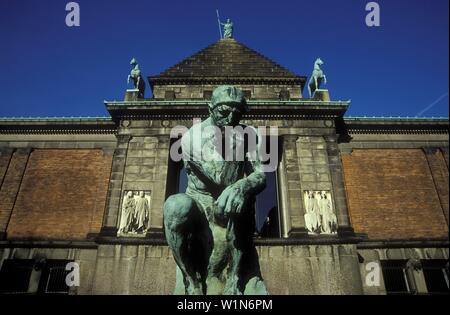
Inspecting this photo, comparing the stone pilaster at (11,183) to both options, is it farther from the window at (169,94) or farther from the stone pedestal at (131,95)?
the window at (169,94)

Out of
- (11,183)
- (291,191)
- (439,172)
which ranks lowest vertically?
(291,191)

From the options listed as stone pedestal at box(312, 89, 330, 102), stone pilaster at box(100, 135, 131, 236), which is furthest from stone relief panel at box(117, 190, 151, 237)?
stone pedestal at box(312, 89, 330, 102)

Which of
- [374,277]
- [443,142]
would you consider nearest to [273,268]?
[374,277]

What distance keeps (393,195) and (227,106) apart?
12.1 meters

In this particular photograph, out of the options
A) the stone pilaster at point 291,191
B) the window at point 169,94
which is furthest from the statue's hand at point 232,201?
the window at point 169,94

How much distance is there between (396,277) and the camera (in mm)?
12133

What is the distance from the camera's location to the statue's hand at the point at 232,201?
2916 mm

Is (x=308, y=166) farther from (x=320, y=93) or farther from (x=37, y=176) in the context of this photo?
(x=37, y=176)

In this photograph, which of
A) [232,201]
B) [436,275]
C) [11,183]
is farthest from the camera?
[11,183]

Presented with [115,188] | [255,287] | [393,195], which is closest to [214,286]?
[255,287]

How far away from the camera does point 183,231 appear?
2932mm

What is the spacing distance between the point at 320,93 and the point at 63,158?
11313 mm

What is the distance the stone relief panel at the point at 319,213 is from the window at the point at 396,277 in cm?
252

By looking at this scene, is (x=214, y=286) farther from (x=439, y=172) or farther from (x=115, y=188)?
(x=439, y=172)
